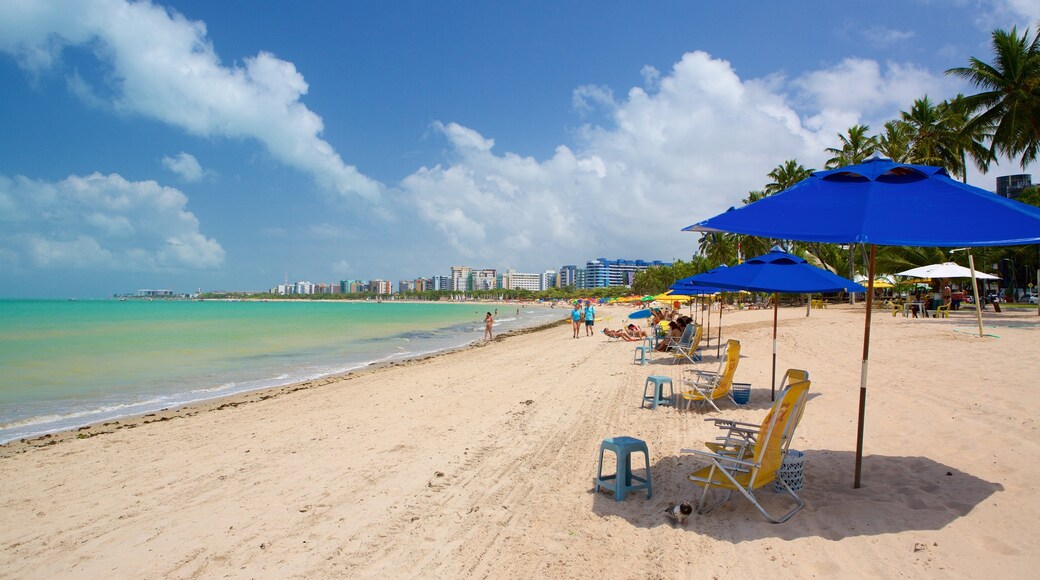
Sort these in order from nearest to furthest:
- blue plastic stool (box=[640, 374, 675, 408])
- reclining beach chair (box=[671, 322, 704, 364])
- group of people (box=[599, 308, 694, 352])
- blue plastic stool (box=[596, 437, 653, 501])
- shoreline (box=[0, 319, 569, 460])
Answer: blue plastic stool (box=[596, 437, 653, 501]) < blue plastic stool (box=[640, 374, 675, 408]) < shoreline (box=[0, 319, 569, 460]) < reclining beach chair (box=[671, 322, 704, 364]) < group of people (box=[599, 308, 694, 352])

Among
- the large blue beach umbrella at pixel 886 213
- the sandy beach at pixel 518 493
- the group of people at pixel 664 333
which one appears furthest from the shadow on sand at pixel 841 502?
the group of people at pixel 664 333

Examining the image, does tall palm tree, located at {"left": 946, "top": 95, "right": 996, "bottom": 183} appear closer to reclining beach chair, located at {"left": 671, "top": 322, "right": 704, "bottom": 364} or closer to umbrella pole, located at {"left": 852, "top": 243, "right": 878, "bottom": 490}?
reclining beach chair, located at {"left": 671, "top": 322, "right": 704, "bottom": 364}

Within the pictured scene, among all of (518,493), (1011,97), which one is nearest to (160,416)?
(518,493)

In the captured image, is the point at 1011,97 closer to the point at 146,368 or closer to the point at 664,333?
the point at 664,333

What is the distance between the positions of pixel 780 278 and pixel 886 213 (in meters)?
4.11

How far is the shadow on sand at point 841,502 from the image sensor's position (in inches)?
134

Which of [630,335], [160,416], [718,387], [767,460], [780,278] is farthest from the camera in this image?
[630,335]

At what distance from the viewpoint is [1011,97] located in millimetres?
19984

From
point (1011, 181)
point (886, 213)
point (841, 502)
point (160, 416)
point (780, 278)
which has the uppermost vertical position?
point (1011, 181)

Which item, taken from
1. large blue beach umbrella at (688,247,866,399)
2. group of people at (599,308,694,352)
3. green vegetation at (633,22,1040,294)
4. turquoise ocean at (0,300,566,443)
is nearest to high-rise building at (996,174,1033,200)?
green vegetation at (633,22,1040,294)

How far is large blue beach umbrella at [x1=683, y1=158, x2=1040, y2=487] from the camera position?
2953 millimetres

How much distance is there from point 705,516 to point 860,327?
14213mm

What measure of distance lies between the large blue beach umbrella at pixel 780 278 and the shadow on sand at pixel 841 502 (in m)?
2.73

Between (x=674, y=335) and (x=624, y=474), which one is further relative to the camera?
(x=674, y=335)
